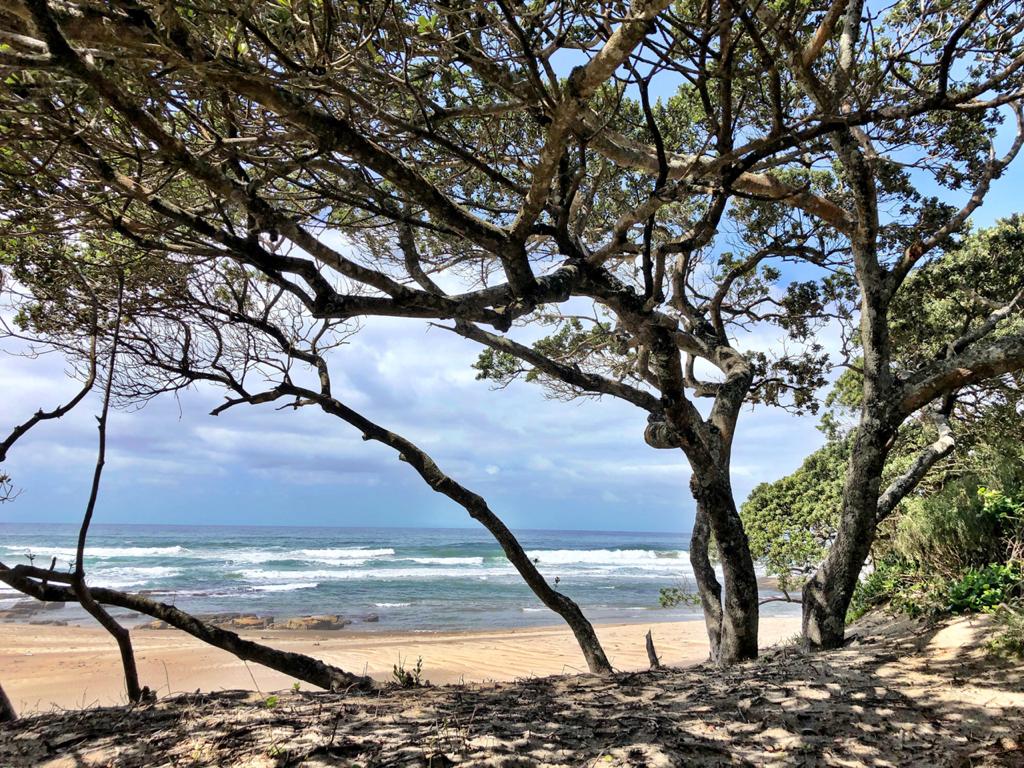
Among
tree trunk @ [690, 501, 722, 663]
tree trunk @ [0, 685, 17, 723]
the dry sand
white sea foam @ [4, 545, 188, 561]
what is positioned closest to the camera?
the dry sand

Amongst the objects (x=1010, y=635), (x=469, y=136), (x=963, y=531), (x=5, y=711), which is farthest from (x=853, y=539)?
(x=5, y=711)

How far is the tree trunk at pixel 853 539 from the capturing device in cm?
525

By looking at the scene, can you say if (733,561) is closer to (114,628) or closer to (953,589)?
(953,589)

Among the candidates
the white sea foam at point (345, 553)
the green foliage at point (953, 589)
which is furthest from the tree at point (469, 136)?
the white sea foam at point (345, 553)

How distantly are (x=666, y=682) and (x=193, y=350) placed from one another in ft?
14.1

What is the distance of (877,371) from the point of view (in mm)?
5324

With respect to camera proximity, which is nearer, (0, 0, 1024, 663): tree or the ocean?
(0, 0, 1024, 663): tree

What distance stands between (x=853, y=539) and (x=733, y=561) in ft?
3.36

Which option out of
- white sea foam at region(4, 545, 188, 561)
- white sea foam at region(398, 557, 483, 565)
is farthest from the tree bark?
white sea foam at region(4, 545, 188, 561)

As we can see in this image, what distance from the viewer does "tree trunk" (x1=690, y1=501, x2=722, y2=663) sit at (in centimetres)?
586

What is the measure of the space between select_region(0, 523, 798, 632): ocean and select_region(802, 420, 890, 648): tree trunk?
3.38 metres

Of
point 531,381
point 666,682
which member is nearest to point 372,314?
point 666,682

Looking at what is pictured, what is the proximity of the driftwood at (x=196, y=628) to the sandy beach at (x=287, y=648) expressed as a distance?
4.71 metres

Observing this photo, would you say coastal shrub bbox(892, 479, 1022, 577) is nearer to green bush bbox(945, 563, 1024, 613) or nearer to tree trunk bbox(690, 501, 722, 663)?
green bush bbox(945, 563, 1024, 613)
